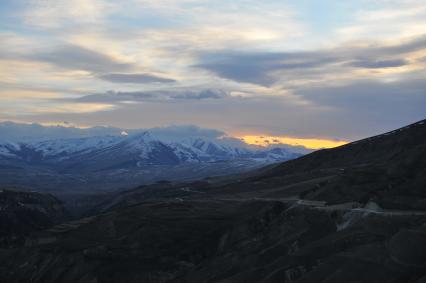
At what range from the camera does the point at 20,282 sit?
6324 inches

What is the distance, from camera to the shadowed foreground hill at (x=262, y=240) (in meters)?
99.2

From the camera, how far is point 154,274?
141m

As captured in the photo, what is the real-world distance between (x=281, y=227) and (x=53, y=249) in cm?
7149

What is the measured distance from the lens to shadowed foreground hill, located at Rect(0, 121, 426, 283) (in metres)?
99.2

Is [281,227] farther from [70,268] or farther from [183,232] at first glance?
[70,268]

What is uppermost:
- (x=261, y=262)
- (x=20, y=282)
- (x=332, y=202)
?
(x=332, y=202)

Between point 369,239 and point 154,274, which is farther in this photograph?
point 154,274

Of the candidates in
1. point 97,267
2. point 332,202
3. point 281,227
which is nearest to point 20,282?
point 97,267

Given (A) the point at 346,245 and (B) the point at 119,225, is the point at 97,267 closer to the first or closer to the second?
(B) the point at 119,225

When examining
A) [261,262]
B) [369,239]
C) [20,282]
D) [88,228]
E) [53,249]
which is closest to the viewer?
[369,239]

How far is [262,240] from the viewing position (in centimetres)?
13325

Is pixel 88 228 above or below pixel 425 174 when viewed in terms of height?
below

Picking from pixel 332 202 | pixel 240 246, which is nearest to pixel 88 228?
pixel 240 246

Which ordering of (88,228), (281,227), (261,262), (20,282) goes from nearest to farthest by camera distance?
1. (261,262)
2. (281,227)
3. (20,282)
4. (88,228)
